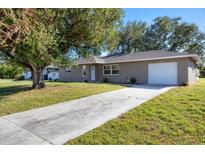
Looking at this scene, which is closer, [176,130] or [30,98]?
[176,130]

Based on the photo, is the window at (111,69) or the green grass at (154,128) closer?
the green grass at (154,128)

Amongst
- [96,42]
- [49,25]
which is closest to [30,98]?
[49,25]

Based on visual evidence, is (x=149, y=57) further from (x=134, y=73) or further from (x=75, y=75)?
(x=75, y=75)

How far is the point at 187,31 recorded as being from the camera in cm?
3912

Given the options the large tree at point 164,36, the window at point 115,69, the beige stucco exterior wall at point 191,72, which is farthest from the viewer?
the large tree at point 164,36

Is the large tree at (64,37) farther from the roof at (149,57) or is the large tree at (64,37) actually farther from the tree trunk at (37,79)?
the roof at (149,57)

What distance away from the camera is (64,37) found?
1230 cm

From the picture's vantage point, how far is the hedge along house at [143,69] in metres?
17.0

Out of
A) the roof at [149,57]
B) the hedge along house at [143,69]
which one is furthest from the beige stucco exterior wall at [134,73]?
the roof at [149,57]

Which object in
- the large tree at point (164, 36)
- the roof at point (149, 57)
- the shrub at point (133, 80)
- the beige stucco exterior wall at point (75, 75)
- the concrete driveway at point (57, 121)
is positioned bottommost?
the concrete driveway at point (57, 121)

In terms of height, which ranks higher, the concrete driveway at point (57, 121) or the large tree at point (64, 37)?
the large tree at point (64, 37)

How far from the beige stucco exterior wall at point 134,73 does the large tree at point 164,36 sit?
17172 mm
